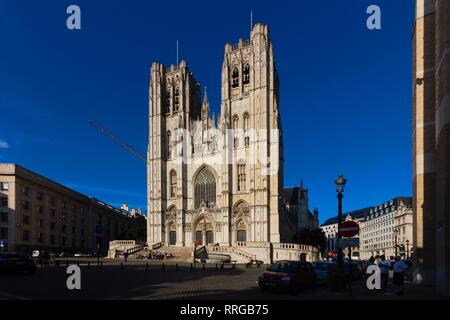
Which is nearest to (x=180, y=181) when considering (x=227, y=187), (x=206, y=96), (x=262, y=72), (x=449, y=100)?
(x=227, y=187)

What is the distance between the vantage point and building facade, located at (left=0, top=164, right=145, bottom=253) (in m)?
57.5

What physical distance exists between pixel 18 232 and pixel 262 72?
4542 centimetres

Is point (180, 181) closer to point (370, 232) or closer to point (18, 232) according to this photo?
point (18, 232)

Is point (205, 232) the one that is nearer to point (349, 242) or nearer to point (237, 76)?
point (237, 76)

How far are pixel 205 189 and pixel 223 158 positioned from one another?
7225 millimetres

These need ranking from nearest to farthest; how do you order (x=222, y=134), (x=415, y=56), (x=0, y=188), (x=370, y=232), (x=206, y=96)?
(x=415, y=56)
(x=0, y=188)
(x=222, y=134)
(x=206, y=96)
(x=370, y=232)

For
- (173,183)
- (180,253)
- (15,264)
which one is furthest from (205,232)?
(15,264)

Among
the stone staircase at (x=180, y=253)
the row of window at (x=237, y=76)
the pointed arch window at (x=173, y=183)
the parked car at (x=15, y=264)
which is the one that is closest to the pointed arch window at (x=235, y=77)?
the row of window at (x=237, y=76)

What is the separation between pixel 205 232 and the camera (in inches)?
2486

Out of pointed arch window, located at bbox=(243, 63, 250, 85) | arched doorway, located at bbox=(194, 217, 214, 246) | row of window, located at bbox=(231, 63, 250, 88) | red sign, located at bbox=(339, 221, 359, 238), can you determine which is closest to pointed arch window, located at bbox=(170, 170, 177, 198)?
arched doorway, located at bbox=(194, 217, 214, 246)

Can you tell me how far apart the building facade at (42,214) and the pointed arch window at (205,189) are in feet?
58.7

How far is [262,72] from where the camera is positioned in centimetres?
6047

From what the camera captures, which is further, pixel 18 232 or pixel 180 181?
pixel 180 181
